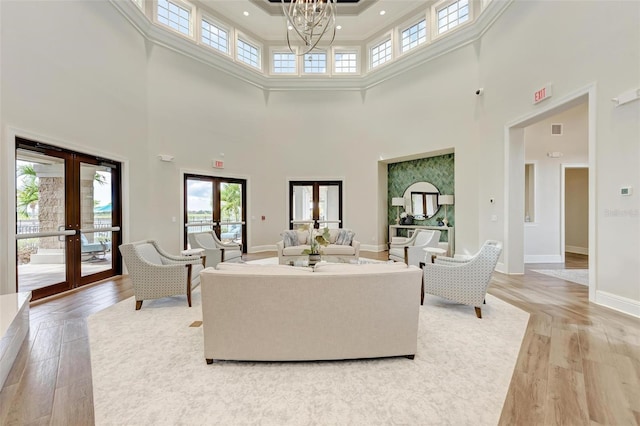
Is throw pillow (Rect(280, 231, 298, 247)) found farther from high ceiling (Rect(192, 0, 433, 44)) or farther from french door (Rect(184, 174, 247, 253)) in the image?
high ceiling (Rect(192, 0, 433, 44))

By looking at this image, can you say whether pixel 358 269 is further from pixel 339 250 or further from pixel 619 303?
pixel 339 250

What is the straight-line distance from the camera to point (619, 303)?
3.56 metres

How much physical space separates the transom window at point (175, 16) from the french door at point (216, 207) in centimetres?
370

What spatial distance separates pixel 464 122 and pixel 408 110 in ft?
5.53

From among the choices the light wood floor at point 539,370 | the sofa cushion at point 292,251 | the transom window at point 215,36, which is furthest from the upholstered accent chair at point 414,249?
the transom window at point 215,36

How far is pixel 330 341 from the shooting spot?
2338 millimetres

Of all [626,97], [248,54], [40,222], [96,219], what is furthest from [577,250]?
[40,222]

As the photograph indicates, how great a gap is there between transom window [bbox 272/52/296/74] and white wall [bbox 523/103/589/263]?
6.88 m

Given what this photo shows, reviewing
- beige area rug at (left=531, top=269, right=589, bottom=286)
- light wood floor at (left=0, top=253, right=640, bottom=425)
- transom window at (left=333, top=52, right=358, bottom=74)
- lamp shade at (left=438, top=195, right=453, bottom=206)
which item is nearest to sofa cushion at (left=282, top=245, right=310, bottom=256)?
light wood floor at (left=0, top=253, right=640, bottom=425)

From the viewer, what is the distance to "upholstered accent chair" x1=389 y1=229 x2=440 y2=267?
5.72 meters

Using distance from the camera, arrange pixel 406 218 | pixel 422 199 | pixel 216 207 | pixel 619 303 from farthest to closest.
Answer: pixel 406 218 → pixel 422 199 → pixel 216 207 → pixel 619 303

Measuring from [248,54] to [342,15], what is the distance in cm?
304

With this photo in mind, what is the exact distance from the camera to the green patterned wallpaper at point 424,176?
7902mm

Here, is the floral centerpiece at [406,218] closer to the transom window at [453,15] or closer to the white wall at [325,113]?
the white wall at [325,113]
